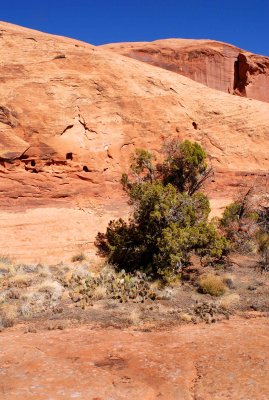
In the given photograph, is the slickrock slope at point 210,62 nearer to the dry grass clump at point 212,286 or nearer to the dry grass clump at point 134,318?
the dry grass clump at point 212,286

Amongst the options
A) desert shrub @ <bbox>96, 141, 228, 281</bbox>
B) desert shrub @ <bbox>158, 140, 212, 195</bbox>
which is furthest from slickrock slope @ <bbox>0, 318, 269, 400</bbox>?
desert shrub @ <bbox>158, 140, 212, 195</bbox>

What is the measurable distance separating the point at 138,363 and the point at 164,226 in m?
6.22

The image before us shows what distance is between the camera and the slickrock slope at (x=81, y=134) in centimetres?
1523

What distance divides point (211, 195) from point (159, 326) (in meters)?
8.95

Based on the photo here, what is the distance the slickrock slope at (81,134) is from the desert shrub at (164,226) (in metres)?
1.32

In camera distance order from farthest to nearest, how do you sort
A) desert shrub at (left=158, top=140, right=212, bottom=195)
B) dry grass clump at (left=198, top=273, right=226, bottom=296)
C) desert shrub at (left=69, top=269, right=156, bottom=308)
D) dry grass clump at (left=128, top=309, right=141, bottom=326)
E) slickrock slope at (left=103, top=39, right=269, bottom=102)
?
slickrock slope at (left=103, top=39, right=269, bottom=102)
desert shrub at (left=158, top=140, right=212, bottom=195)
dry grass clump at (left=198, top=273, right=226, bottom=296)
desert shrub at (left=69, top=269, right=156, bottom=308)
dry grass clump at (left=128, top=309, right=141, bottom=326)

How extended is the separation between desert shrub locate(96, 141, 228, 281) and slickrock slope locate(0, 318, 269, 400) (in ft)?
10.9

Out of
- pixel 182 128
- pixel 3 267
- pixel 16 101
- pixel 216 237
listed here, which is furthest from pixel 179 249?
pixel 16 101

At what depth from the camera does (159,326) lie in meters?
10.3

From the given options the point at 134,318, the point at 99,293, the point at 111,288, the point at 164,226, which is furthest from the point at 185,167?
the point at 134,318

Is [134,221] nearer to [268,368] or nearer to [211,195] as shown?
[211,195]

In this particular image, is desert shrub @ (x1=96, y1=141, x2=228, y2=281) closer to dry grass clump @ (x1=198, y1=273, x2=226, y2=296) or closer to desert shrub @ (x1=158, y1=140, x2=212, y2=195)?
desert shrub @ (x1=158, y1=140, x2=212, y2=195)

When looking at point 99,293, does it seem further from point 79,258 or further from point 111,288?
point 79,258

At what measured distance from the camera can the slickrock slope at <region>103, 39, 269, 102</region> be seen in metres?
26.6
